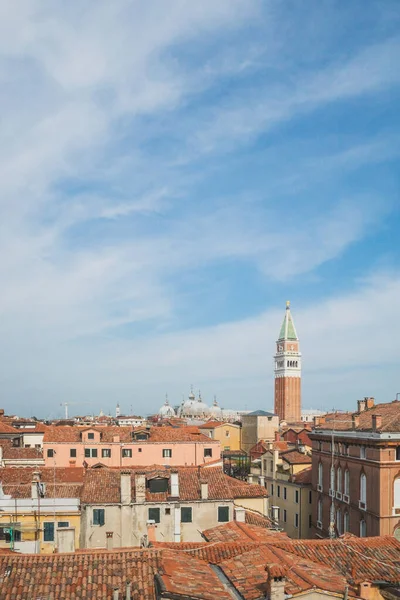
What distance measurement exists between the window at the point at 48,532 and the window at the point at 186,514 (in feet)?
20.2

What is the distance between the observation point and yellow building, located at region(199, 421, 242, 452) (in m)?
92.6

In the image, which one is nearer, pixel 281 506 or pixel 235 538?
pixel 235 538

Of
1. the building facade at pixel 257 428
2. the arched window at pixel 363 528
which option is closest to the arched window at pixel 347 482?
the arched window at pixel 363 528

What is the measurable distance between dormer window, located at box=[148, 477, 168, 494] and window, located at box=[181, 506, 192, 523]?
1.45 m

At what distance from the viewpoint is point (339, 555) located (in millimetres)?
19406

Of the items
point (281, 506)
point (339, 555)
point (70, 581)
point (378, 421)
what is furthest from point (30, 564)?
point (281, 506)

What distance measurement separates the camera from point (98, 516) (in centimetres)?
2841

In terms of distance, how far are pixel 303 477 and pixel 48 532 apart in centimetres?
2511

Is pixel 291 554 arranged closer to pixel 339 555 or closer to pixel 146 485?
pixel 339 555

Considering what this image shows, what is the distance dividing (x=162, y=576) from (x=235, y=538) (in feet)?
22.5

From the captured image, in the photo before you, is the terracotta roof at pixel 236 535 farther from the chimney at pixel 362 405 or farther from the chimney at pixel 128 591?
the chimney at pixel 362 405

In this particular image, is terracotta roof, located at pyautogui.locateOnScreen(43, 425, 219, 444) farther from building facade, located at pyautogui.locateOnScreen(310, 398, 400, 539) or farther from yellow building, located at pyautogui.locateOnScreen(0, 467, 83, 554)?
yellow building, located at pyautogui.locateOnScreen(0, 467, 83, 554)

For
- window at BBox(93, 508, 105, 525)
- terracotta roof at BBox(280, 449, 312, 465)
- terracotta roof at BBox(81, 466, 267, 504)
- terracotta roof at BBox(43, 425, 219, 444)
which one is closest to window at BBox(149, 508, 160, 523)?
terracotta roof at BBox(81, 466, 267, 504)

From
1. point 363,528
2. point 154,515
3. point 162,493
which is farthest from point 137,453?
point 154,515
